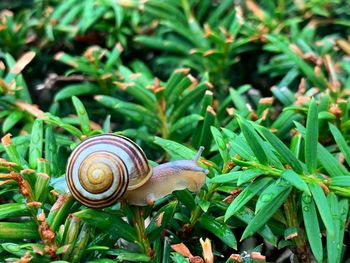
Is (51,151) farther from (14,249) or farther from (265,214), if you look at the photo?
(265,214)

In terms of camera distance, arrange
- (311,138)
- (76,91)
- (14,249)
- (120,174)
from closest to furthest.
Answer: (14,249) → (311,138) → (120,174) → (76,91)

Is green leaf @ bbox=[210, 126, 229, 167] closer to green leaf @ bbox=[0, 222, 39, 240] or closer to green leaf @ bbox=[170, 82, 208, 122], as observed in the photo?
green leaf @ bbox=[170, 82, 208, 122]

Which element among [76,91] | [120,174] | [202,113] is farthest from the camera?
[76,91]

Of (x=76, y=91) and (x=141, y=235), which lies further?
(x=76, y=91)

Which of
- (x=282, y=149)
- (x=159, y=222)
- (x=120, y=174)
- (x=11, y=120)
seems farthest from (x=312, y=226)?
(x=11, y=120)

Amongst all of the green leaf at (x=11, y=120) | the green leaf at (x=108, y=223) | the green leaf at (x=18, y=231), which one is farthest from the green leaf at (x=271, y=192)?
the green leaf at (x=11, y=120)

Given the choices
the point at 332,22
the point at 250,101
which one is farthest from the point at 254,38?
the point at 332,22

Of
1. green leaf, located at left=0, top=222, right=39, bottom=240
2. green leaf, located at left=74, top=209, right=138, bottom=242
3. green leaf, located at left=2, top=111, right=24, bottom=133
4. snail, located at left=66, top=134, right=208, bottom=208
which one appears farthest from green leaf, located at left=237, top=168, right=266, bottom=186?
green leaf, located at left=2, top=111, right=24, bottom=133
